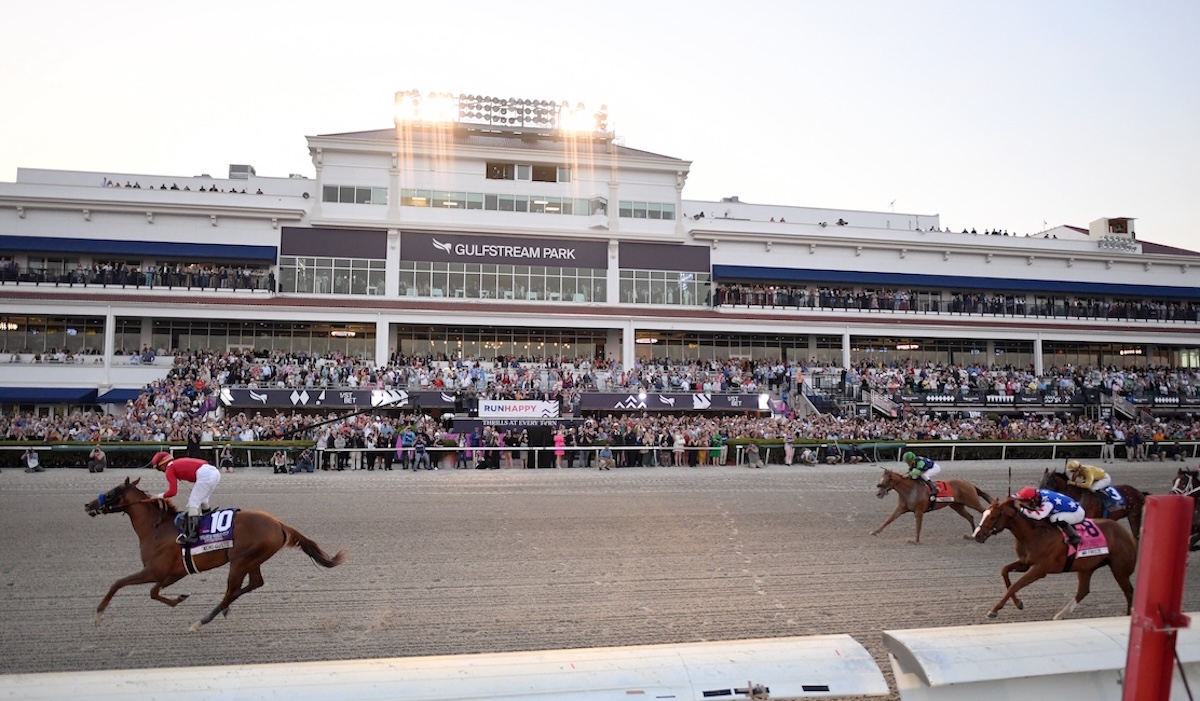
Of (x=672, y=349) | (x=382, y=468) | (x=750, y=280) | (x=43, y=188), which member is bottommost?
(x=382, y=468)

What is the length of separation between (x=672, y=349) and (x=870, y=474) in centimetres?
1841

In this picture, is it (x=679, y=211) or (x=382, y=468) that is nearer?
(x=382, y=468)

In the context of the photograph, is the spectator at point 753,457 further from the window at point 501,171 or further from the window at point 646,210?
the window at point 501,171

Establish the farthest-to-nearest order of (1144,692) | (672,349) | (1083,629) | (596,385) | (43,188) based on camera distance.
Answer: (672,349) → (43,188) → (596,385) → (1083,629) → (1144,692)

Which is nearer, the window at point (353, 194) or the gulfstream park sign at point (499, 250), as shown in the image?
the gulfstream park sign at point (499, 250)

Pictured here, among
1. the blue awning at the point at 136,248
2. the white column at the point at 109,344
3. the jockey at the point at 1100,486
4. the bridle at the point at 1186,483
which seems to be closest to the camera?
the jockey at the point at 1100,486

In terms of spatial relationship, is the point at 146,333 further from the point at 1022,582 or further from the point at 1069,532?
the point at 1069,532

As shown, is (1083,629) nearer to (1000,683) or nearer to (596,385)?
(1000,683)

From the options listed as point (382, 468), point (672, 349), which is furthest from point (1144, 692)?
point (672, 349)

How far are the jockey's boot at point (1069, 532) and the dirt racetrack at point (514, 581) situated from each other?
96 centimetres

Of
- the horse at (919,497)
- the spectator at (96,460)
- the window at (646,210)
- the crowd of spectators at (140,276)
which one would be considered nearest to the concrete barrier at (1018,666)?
the horse at (919,497)

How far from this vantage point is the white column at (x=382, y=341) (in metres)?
37.0

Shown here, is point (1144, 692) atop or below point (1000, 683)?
atop

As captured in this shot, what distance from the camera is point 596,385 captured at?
34.1 m
